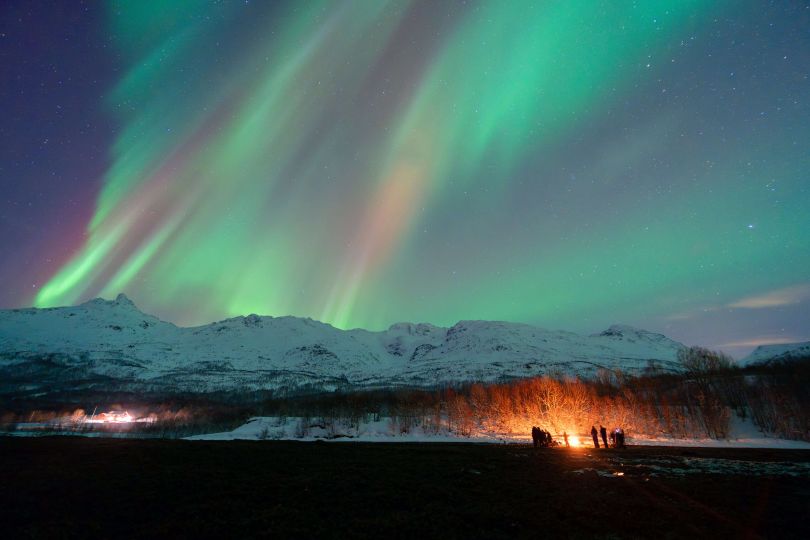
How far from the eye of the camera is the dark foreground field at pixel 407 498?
1524 cm

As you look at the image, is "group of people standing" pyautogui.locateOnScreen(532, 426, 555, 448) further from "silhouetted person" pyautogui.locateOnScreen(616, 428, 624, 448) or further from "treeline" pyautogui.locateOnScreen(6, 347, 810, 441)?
"treeline" pyautogui.locateOnScreen(6, 347, 810, 441)

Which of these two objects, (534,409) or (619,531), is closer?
(619,531)

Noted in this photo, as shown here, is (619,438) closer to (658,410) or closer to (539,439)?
(539,439)

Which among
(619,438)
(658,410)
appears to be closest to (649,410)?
(658,410)

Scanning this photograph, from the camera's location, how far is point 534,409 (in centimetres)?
9881

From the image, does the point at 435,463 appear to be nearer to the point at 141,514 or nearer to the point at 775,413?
the point at 141,514

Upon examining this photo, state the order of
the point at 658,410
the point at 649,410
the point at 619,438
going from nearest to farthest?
1. the point at 619,438
2. the point at 649,410
3. the point at 658,410

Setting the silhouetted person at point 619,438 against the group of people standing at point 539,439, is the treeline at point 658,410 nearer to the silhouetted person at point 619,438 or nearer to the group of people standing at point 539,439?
the group of people standing at point 539,439

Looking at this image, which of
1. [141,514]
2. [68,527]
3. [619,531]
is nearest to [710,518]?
[619,531]

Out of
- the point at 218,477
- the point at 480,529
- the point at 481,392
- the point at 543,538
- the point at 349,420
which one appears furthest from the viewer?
the point at 481,392

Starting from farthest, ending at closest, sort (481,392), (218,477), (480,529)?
(481,392) < (218,477) < (480,529)

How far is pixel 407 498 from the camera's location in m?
20.3

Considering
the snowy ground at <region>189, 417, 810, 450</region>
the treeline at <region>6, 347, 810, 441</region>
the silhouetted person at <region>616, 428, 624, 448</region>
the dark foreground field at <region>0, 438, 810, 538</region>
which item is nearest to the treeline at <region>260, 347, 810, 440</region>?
the treeline at <region>6, 347, 810, 441</region>

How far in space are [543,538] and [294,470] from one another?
21.4m
